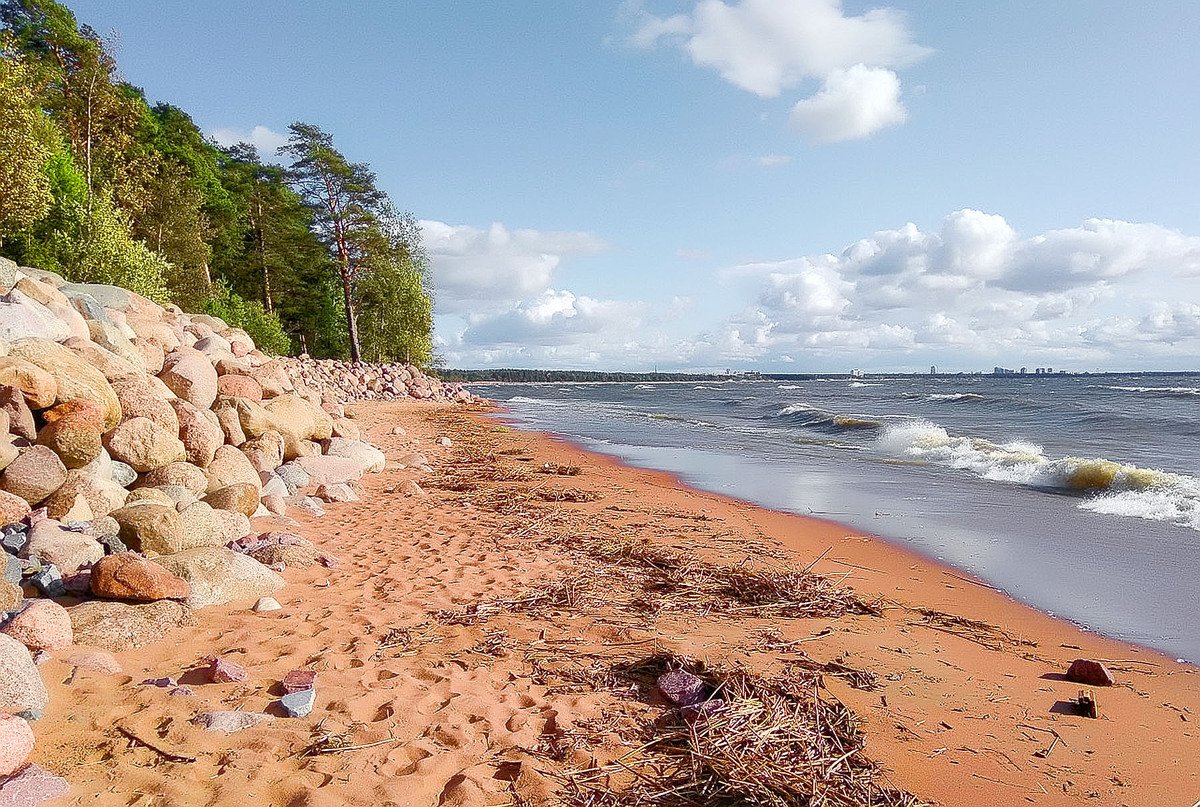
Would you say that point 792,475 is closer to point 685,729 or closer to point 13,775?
point 685,729

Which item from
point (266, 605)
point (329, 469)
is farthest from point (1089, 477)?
point (266, 605)

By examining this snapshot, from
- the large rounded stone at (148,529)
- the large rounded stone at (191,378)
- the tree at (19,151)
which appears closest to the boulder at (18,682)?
the large rounded stone at (148,529)

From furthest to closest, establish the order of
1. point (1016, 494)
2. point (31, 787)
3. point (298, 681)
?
1. point (1016, 494)
2. point (298, 681)
3. point (31, 787)

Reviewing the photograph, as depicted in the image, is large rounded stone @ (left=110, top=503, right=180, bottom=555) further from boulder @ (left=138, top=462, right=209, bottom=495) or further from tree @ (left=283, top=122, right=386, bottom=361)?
tree @ (left=283, top=122, right=386, bottom=361)

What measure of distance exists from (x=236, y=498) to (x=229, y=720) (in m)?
3.73

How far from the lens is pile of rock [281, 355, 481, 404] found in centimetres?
2706

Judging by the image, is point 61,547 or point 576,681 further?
point 61,547

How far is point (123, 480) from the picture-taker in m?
5.93

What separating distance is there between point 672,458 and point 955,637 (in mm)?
10784

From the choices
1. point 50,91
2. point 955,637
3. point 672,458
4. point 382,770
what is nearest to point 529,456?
point 672,458

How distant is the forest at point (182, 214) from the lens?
18.8 metres

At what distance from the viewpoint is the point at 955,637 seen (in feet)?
15.2

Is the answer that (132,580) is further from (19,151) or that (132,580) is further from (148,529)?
(19,151)

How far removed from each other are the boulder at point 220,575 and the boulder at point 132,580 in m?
0.18
